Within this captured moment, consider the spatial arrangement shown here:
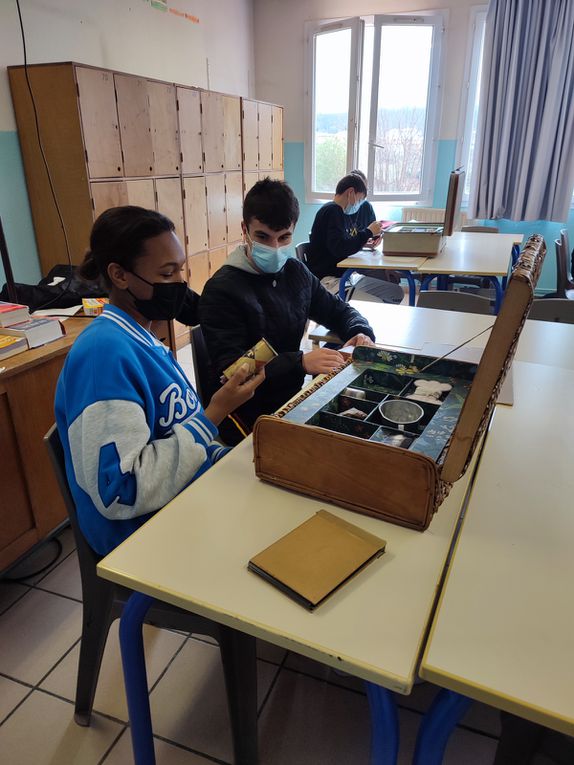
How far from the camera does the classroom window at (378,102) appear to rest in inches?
212

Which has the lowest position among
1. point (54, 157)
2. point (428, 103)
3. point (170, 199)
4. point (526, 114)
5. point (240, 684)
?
point (240, 684)

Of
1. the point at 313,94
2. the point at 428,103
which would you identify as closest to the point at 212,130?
the point at 313,94

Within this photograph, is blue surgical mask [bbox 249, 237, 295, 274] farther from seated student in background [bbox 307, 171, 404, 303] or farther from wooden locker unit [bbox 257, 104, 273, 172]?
wooden locker unit [bbox 257, 104, 273, 172]

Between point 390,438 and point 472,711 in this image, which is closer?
point 390,438

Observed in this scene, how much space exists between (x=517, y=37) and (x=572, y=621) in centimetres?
576

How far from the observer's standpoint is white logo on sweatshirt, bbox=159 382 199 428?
1.13m

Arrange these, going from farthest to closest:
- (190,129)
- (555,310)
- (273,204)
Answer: (190,129)
(555,310)
(273,204)

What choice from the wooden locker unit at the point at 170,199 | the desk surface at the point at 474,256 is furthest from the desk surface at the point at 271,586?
the wooden locker unit at the point at 170,199

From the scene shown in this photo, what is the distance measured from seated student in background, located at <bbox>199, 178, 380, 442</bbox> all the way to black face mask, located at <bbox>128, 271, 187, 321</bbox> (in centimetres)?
38

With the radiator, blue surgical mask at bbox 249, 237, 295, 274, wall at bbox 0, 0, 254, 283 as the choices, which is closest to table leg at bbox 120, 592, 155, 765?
blue surgical mask at bbox 249, 237, 295, 274

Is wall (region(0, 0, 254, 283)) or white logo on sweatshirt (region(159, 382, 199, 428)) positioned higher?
wall (region(0, 0, 254, 283))

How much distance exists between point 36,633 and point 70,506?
79cm

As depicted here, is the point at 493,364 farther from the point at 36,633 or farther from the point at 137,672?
the point at 36,633

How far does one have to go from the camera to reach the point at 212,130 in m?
4.41
